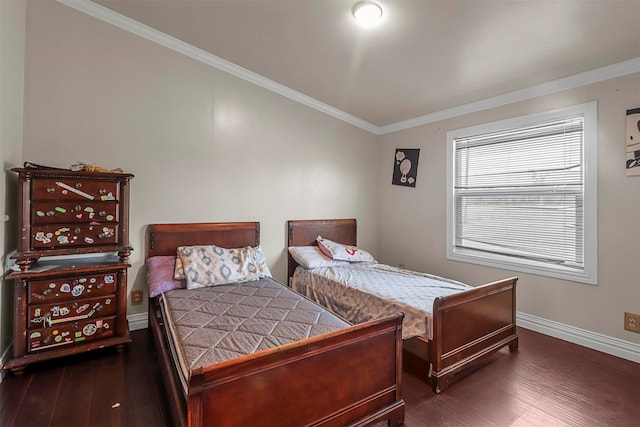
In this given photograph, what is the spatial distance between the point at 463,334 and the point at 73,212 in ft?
9.53

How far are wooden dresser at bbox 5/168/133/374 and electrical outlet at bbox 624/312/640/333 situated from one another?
3862 mm

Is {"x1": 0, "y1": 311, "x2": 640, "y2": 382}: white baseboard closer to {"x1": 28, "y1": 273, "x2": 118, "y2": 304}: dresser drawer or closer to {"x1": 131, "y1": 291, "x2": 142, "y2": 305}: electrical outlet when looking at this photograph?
{"x1": 131, "y1": 291, "x2": 142, "y2": 305}: electrical outlet

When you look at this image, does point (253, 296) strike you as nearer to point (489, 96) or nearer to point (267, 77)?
point (267, 77)

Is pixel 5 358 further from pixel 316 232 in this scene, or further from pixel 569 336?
pixel 569 336

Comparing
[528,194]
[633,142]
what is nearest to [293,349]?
Answer: [528,194]

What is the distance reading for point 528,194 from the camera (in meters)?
2.95

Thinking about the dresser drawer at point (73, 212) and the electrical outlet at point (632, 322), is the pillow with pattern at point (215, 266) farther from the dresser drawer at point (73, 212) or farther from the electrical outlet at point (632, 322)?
the electrical outlet at point (632, 322)

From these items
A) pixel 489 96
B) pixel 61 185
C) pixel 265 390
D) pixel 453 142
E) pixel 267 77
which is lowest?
pixel 265 390

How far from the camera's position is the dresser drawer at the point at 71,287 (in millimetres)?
2033

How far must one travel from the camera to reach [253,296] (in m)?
2.35

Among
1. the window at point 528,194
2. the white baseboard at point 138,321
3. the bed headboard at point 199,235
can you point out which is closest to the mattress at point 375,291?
the bed headboard at point 199,235

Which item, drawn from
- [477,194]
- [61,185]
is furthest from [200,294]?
[477,194]

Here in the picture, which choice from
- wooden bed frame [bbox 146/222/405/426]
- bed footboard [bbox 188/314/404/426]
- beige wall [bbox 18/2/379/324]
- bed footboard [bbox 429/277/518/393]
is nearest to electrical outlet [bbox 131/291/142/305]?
beige wall [bbox 18/2/379/324]

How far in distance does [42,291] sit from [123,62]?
1974 millimetres
